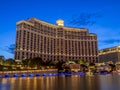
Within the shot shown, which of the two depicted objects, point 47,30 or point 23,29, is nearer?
point 23,29

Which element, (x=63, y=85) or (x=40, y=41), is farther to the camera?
(x=40, y=41)

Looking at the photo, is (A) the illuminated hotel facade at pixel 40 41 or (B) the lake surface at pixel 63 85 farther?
(A) the illuminated hotel facade at pixel 40 41

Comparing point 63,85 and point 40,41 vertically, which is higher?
point 40,41

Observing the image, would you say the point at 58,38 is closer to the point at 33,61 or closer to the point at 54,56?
the point at 54,56

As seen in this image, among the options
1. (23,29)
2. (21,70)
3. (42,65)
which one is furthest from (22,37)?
(21,70)

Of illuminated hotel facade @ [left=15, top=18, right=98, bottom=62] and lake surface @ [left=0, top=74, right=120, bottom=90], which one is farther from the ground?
illuminated hotel facade @ [left=15, top=18, right=98, bottom=62]

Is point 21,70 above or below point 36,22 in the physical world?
below

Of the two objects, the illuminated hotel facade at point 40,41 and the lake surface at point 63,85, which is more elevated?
the illuminated hotel facade at point 40,41

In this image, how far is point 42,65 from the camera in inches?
5369

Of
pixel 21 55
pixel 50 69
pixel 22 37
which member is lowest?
pixel 50 69

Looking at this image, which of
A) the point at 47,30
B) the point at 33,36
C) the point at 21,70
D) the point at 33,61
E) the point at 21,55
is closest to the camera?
the point at 21,70

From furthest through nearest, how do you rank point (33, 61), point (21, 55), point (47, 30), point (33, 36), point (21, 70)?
point (47, 30), point (33, 36), point (21, 55), point (33, 61), point (21, 70)

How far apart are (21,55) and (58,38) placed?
158 ft

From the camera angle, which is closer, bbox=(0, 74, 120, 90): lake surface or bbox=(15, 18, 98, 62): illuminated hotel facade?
bbox=(0, 74, 120, 90): lake surface
